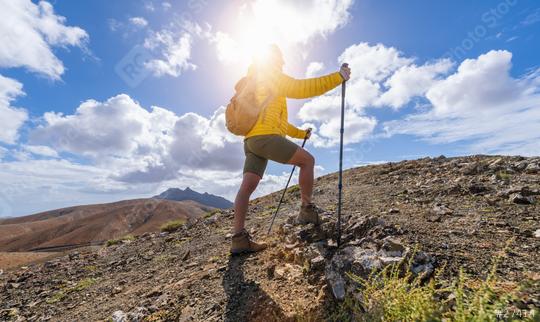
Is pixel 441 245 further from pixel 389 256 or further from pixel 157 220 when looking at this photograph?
pixel 157 220

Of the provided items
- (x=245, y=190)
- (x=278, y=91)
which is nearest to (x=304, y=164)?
(x=245, y=190)

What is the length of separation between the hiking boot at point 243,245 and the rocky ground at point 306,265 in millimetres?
146

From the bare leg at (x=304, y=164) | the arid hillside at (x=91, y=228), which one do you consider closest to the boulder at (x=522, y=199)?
the bare leg at (x=304, y=164)

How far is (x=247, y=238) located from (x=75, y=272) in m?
5.96

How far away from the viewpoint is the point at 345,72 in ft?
15.8

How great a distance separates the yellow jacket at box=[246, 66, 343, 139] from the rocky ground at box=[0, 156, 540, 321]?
1935 mm

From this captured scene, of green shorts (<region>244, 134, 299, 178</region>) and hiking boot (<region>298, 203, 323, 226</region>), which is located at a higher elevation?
green shorts (<region>244, 134, 299, 178</region>)

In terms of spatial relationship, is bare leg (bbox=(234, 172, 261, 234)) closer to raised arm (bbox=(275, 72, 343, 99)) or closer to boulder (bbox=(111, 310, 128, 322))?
raised arm (bbox=(275, 72, 343, 99))

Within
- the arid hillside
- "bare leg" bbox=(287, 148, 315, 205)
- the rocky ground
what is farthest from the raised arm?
the arid hillside

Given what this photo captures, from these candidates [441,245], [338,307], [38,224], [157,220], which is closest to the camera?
[338,307]

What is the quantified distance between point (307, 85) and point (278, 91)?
1.60 feet

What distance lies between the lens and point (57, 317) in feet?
18.7

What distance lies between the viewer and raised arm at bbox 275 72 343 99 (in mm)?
4777

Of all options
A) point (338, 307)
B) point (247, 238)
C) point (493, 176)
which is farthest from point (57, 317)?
point (493, 176)
